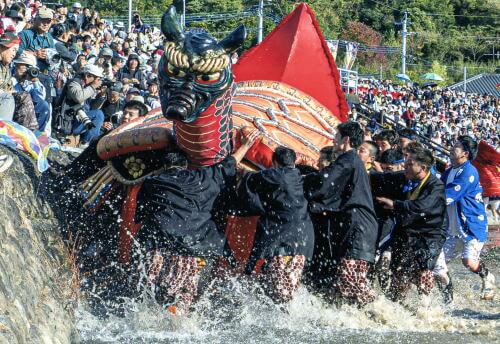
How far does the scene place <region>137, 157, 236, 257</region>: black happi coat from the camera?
19.3ft

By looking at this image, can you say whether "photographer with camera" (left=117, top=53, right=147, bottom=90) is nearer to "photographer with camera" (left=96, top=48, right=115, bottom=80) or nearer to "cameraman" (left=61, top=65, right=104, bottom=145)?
"photographer with camera" (left=96, top=48, right=115, bottom=80)

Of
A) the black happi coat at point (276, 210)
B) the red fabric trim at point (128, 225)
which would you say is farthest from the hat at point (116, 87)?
the black happi coat at point (276, 210)

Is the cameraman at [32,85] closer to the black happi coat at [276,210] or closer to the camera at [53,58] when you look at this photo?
the camera at [53,58]

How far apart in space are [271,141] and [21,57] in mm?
3028

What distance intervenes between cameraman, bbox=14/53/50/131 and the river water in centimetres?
247

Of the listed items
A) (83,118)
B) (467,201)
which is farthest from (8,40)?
(467,201)

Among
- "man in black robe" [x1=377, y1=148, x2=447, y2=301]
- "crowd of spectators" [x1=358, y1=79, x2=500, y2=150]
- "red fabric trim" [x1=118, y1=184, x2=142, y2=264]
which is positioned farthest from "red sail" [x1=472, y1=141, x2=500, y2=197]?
"crowd of spectators" [x1=358, y1=79, x2=500, y2=150]

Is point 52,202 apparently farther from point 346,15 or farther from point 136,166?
point 346,15

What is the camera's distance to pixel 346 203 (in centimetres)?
625

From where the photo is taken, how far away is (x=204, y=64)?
5.78 m

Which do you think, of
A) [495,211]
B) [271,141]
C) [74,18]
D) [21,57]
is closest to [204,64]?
[271,141]

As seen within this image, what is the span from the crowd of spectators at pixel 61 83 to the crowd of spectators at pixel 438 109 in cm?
1350

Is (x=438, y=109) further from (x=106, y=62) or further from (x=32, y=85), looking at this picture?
(x=32, y=85)

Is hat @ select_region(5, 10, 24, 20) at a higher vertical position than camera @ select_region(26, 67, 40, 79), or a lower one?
lower
